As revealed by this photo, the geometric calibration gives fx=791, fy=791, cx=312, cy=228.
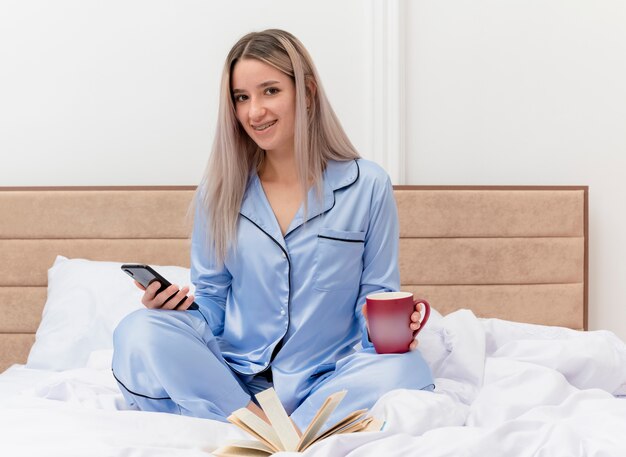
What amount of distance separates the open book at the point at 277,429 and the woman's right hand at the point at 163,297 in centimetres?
44

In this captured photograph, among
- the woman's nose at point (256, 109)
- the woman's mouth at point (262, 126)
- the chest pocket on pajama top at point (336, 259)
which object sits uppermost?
the woman's nose at point (256, 109)

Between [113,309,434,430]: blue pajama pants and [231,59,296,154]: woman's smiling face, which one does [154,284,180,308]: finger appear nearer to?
[113,309,434,430]: blue pajama pants

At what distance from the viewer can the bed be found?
4.41ft

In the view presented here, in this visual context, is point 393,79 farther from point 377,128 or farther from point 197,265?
point 197,265

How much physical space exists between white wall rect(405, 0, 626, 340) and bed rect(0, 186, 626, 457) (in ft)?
0.50

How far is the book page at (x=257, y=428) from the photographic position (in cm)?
133

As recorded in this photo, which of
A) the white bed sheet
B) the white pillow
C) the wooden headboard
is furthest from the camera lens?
the wooden headboard

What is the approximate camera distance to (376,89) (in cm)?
278

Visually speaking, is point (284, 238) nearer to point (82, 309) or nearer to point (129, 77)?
point (82, 309)

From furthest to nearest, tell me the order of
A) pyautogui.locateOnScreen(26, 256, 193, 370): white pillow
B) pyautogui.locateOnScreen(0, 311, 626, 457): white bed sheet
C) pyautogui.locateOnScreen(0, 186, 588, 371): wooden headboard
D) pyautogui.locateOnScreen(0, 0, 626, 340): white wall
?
pyautogui.locateOnScreen(0, 0, 626, 340): white wall < pyautogui.locateOnScreen(0, 186, 588, 371): wooden headboard < pyautogui.locateOnScreen(26, 256, 193, 370): white pillow < pyautogui.locateOnScreen(0, 311, 626, 457): white bed sheet

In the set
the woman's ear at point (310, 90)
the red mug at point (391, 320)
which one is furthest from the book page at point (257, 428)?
the woman's ear at point (310, 90)

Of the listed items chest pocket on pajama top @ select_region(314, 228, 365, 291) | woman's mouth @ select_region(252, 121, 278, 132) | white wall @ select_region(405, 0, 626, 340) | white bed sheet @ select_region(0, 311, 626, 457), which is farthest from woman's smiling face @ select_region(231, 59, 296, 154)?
white wall @ select_region(405, 0, 626, 340)

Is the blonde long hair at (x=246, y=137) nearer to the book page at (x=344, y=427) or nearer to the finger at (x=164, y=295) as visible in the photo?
the finger at (x=164, y=295)

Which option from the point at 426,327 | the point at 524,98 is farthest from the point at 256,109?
the point at 524,98
